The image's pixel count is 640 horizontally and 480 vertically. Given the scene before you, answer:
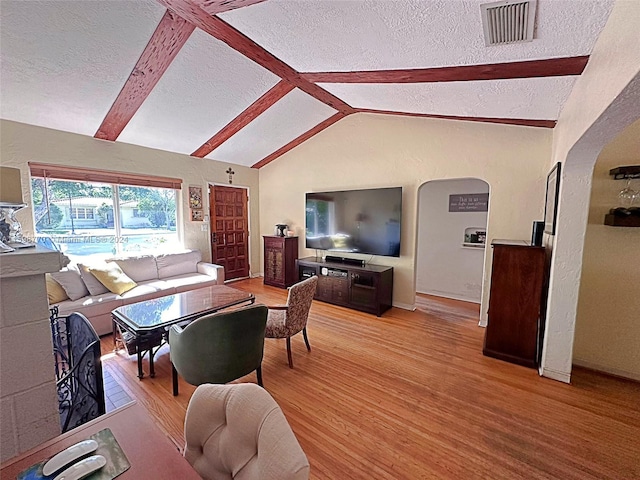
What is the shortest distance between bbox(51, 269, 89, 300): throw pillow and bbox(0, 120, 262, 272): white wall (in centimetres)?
79

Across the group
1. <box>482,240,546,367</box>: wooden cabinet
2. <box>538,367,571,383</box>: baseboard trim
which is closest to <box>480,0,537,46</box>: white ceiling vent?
<box>482,240,546,367</box>: wooden cabinet

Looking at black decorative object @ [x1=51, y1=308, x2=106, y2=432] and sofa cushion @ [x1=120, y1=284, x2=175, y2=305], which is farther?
sofa cushion @ [x1=120, y1=284, x2=175, y2=305]

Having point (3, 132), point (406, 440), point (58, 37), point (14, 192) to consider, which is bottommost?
point (406, 440)

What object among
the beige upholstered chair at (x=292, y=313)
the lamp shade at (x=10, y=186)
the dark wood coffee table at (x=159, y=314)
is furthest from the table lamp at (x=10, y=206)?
the beige upholstered chair at (x=292, y=313)

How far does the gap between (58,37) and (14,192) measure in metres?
1.96

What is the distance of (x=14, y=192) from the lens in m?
1.10

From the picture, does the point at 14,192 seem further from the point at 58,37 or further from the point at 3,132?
the point at 3,132

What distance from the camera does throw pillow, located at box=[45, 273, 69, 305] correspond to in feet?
9.85

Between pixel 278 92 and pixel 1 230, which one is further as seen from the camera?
pixel 278 92

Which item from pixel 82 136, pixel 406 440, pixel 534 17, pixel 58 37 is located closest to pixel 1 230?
pixel 58 37

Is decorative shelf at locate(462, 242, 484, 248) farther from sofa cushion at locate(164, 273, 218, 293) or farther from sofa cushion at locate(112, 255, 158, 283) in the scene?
sofa cushion at locate(112, 255, 158, 283)

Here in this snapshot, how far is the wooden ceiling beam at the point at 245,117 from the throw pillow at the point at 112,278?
2.34m

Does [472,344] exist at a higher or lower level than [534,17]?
lower

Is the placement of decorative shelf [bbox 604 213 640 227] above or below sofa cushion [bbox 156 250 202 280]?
above
